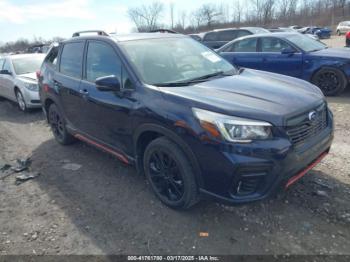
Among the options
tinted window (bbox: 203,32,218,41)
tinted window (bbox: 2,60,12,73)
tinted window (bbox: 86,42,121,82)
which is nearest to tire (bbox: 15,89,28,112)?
tinted window (bbox: 2,60,12,73)

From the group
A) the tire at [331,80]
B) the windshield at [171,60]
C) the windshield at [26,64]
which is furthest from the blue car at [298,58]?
the windshield at [26,64]

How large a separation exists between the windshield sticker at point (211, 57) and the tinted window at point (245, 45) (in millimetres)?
Result: 4571

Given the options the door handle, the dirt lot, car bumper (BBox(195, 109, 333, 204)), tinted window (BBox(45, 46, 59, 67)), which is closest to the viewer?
car bumper (BBox(195, 109, 333, 204))

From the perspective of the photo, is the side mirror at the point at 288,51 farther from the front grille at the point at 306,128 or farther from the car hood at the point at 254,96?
the front grille at the point at 306,128

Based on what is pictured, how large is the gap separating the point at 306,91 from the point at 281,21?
67.5 meters

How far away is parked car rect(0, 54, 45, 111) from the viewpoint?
7.75 m

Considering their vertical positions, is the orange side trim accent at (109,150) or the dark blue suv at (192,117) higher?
the dark blue suv at (192,117)

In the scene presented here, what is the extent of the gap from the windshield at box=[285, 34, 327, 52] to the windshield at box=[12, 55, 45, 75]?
23.2 ft

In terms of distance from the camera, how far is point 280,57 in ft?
24.8

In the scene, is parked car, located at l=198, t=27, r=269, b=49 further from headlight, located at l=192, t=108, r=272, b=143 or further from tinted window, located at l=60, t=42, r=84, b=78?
headlight, located at l=192, t=108, r=272, b=143

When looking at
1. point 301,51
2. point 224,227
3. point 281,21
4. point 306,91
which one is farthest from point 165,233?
point 281,21

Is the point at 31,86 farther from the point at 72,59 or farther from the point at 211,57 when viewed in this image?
the point at 211,57

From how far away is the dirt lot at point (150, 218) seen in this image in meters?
2.71

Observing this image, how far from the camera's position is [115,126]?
354 centimetres
